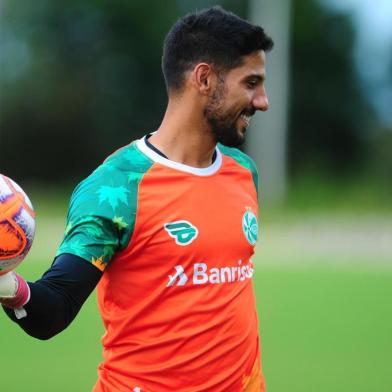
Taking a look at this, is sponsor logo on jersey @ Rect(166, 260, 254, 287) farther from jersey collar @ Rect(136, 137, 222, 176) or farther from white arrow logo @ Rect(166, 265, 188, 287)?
jersey collar @ Rect(136, 137, 222, 176)

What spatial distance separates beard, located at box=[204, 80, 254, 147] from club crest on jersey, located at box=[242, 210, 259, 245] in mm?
313

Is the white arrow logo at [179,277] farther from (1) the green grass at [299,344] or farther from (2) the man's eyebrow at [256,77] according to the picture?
(1) the green grass at [299,344]

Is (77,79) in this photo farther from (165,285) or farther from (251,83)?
(165,285)

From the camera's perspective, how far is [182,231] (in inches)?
150

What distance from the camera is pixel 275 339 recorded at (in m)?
11.0

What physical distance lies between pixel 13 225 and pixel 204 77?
104 cm

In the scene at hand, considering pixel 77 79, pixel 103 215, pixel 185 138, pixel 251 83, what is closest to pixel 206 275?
pixel 103 215

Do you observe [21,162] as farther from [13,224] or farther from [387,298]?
[13,224]

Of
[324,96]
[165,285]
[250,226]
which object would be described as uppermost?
[324,96]

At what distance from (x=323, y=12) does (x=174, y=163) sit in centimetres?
3827

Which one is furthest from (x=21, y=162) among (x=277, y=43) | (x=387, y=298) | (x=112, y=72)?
(x=387, y=298)

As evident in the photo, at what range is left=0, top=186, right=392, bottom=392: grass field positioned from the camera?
28.8 feet

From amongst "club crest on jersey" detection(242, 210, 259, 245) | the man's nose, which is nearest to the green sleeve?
"club crest on jersey" detection(242, 210, 259, 245)

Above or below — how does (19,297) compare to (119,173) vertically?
below
